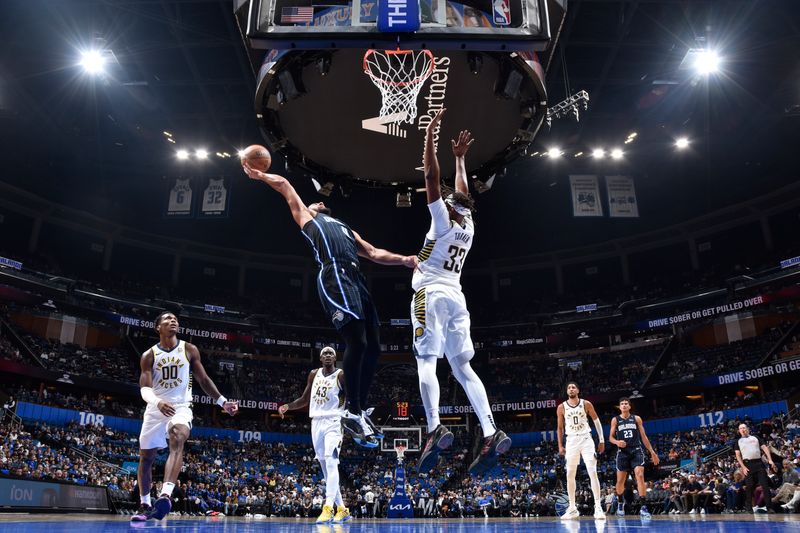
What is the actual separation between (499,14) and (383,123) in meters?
3.14

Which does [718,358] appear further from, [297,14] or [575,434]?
[297,14]

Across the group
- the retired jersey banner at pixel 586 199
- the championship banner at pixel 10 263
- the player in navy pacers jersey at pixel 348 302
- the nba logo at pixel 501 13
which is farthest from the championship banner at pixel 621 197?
the championship banner at pixel 10 263

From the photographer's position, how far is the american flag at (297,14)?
623cm

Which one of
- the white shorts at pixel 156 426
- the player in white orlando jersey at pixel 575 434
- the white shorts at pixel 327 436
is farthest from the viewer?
the player in white orlando jersey at pixel 575 434

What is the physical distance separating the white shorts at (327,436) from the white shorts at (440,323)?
4035 millimetres

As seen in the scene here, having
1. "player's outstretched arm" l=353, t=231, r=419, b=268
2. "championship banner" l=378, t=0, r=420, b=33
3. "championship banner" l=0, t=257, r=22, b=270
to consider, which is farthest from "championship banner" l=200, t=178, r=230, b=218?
"championship banner" l=378, t=0, r=420, b=33

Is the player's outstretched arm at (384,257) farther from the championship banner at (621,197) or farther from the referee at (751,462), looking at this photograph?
the championship banner at (621,197)

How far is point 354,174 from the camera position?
1004 centimetres

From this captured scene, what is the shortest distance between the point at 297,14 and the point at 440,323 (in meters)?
3.53

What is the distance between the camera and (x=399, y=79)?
9.02 metres

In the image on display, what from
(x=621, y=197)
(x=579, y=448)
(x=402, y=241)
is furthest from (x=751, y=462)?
(x=402, y=241)

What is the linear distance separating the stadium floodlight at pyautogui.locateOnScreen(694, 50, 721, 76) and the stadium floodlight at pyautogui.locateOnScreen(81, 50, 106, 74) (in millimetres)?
19882

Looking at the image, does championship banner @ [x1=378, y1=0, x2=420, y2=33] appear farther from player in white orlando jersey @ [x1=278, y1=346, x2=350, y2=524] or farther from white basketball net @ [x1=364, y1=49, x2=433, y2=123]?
player in white orlando jersey @ [x1=278, y1=346, x2=350, y2=524]

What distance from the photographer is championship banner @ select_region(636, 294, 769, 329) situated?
102ft
